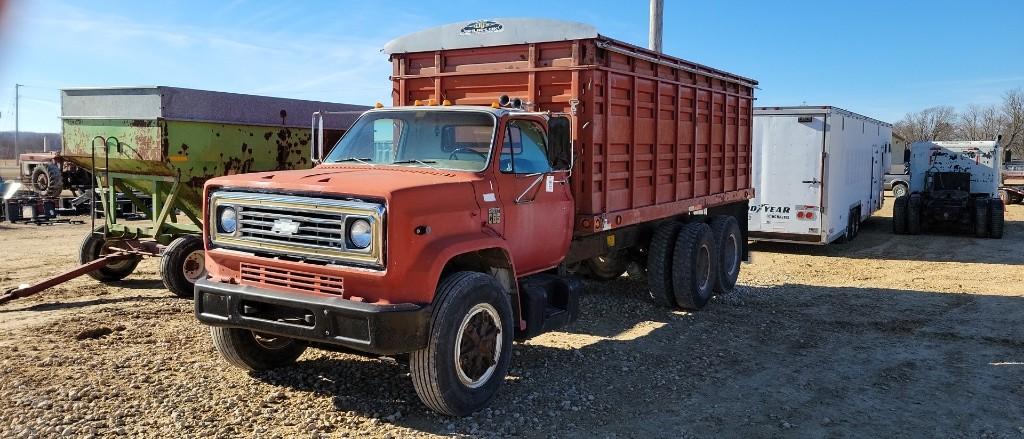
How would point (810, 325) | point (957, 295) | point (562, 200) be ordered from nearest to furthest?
1. point (562, 200)
2. point (810, 325)
3. point (957, 295)

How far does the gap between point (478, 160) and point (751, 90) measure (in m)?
7.02

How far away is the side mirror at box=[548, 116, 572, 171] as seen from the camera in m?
6.23

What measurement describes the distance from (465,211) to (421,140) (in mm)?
1070

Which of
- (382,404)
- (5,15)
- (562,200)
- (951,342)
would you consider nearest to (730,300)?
(951,342)

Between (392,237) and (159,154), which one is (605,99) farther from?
(159,154)

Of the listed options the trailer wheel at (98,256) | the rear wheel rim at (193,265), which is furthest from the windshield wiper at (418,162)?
the trailer wheel at (98,256)

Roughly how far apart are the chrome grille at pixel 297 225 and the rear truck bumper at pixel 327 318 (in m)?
0.29

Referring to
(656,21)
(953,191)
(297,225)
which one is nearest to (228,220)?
(297,225)

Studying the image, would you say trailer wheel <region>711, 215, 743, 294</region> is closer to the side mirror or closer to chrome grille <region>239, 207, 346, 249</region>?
the side mirror

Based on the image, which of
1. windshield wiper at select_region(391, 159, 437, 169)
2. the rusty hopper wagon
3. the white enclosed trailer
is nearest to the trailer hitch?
the rusty hopper wagon

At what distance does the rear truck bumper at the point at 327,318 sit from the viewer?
491 centimetres

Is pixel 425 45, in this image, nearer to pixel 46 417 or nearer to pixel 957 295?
pixel 46 417

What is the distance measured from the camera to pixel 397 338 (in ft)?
16.2

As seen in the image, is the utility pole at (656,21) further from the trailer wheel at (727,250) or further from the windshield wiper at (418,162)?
the windshield wiper at (418,162)
